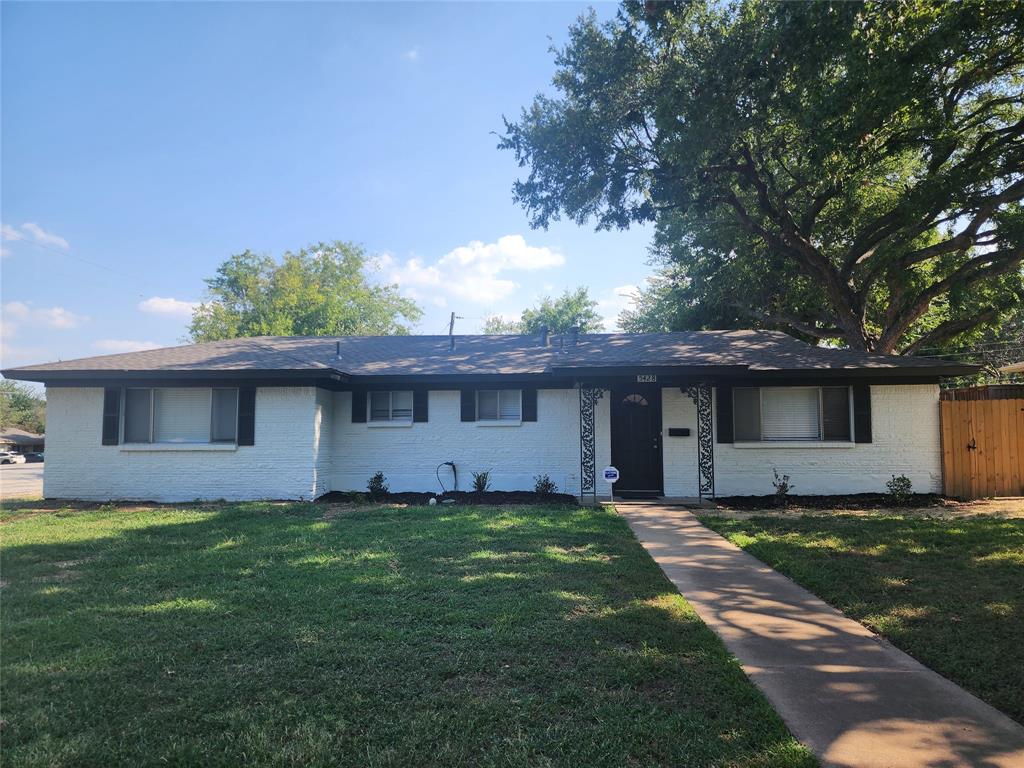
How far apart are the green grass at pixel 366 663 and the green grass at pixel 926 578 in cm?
154

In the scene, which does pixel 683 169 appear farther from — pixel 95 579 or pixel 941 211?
pixel 95 579

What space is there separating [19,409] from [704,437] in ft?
281

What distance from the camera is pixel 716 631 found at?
4477 mm

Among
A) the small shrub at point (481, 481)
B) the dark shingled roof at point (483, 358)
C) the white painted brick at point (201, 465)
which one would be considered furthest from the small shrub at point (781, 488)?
the white painted brick at point (201, 465)

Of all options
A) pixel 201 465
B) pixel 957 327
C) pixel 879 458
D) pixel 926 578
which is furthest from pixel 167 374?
pixel 957 327

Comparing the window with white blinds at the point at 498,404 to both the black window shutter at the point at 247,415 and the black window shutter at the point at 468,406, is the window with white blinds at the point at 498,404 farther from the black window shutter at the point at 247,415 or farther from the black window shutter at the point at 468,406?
the black window shutter at the point at 247,415

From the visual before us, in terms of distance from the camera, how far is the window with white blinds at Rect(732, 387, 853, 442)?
11.9m

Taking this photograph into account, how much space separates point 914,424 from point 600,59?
424 inches

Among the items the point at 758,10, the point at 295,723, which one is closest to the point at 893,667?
the point at 295,723

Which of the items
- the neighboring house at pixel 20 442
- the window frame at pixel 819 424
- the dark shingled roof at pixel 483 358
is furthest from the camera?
the neighboring house at pixel 20 442

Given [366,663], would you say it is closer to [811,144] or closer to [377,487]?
[377,487]

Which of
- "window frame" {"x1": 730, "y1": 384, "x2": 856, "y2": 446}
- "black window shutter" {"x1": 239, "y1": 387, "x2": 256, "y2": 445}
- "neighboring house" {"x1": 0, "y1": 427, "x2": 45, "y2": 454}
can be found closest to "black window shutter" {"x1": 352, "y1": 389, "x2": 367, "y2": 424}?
"black window shutter" {"x1": 239, "y1": 387, "x2": 256, "y2": 445}

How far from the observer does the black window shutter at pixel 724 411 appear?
11.8m

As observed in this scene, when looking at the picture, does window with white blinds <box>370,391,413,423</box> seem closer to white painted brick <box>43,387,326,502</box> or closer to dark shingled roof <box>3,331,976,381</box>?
dark shingled roof <box>3,331,976,381</box>
